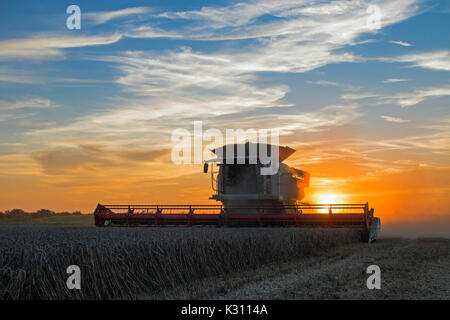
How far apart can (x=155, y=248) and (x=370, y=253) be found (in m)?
7.85

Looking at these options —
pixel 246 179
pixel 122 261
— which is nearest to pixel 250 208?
pixel 246 179

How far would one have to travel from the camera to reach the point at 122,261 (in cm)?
906

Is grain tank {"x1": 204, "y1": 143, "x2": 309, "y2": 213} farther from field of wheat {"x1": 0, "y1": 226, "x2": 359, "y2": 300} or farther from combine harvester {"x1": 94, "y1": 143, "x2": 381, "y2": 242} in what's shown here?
field of wheat {"x1": 0, "y1": 226, "x2": 359, "y2": 300}

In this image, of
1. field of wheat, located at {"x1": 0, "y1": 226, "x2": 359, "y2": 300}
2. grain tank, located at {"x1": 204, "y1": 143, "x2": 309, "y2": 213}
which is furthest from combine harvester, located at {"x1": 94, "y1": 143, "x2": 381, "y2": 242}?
field of wheat, located at {"x1": 0, "y1": 226, "x2": 359, "y2": 300}

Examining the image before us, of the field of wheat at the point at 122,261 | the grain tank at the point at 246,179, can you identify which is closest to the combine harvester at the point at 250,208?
the grain tank at the point at 246,179

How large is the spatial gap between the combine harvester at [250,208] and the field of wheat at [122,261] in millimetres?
6233

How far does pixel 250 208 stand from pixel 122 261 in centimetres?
1191

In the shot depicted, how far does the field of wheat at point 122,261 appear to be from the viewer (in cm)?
762

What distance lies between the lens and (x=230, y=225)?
67.3 ft

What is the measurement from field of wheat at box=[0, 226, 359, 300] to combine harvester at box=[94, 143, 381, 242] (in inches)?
245

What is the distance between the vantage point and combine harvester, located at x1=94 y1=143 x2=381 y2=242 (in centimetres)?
1988

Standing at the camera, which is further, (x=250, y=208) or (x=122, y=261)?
(x=250, y=208)

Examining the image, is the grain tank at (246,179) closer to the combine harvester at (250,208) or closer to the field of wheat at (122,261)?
the combine harvester at (250,208)

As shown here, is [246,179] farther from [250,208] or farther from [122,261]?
[122,261]
